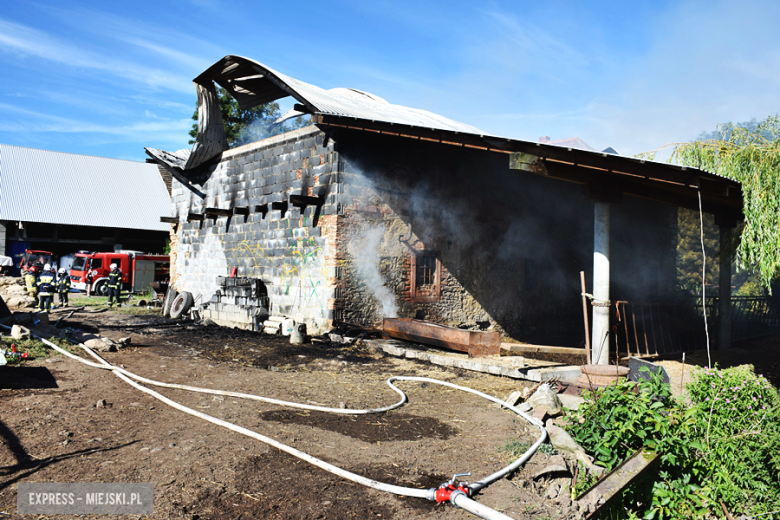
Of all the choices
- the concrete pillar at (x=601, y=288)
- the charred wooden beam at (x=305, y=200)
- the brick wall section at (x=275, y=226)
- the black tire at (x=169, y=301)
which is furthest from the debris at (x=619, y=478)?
the black tire at (x=169, y=301)

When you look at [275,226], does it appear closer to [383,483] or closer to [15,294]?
[383,483]

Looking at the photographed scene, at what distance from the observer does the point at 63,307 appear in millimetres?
17812

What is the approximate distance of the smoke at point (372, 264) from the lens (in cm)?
1158

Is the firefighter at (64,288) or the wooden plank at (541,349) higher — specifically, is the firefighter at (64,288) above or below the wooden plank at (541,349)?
above

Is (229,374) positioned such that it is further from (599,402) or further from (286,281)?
(599,402)

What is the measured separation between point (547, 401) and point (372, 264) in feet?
21.3

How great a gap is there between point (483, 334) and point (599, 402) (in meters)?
4.53

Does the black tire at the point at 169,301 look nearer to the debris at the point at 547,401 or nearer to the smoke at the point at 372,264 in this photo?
the smoke at the point at 372,264

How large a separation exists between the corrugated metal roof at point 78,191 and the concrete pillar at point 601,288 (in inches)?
1111

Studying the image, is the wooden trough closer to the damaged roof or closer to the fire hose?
the fire hose

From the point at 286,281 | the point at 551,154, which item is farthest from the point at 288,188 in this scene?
the point at 551,154

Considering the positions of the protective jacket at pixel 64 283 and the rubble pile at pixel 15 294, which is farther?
the protective jacket at pixel 64 283

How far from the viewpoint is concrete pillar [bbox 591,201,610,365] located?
8.30 metres

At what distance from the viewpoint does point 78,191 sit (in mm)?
30594
